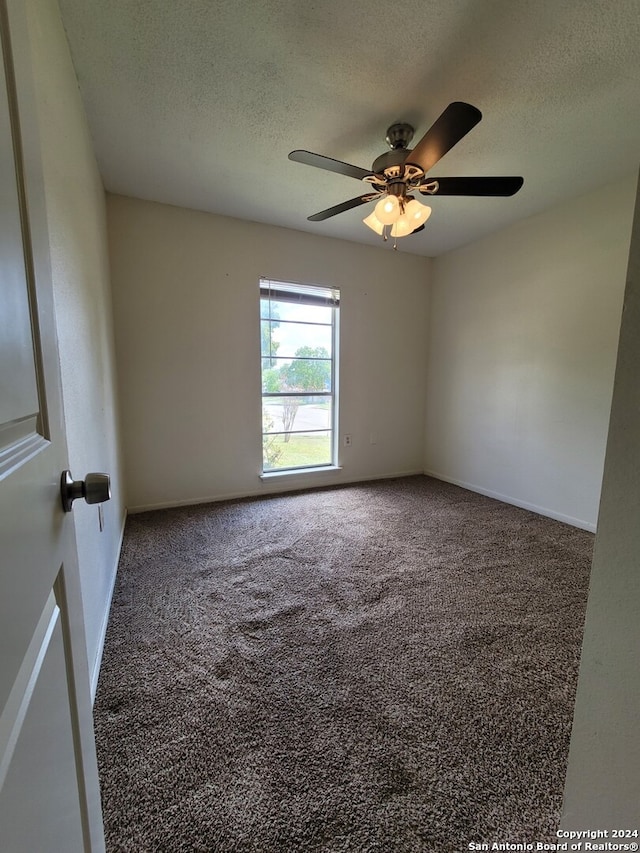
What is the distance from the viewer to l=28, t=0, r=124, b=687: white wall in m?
1.17

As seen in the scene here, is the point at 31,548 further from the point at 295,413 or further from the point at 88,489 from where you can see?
the point at 295,413

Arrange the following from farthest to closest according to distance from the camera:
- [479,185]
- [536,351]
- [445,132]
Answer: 1. [536,351]
2. [479,185]
3. [445,132]

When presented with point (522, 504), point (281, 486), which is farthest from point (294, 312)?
point (522, 504)

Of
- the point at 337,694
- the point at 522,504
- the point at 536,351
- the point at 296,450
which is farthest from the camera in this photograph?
the point at 296,450

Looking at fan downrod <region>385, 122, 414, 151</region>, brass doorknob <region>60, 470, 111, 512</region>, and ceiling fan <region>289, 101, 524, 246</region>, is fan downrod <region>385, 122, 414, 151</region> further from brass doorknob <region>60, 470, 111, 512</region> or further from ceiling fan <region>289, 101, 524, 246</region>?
brass doorknob <region>60, 470, 111, 512</region>

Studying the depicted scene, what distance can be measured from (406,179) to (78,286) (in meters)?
1.74

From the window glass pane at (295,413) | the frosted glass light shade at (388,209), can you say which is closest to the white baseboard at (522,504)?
the window glass pane at (295,413)

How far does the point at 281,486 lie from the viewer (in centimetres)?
362

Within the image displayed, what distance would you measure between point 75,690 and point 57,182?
1.56 m

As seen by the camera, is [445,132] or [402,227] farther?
[402,227]

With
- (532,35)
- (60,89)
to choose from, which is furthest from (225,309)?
(532,35)

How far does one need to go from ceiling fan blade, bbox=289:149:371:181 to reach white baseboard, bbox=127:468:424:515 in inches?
102

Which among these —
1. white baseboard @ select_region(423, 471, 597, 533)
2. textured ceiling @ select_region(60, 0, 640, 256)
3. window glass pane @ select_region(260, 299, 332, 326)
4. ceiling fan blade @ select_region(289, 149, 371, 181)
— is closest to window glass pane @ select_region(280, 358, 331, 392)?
window glass pane @ select_region(260, 299, 332, 326)

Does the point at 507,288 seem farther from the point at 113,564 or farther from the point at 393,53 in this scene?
the point at 113,564
